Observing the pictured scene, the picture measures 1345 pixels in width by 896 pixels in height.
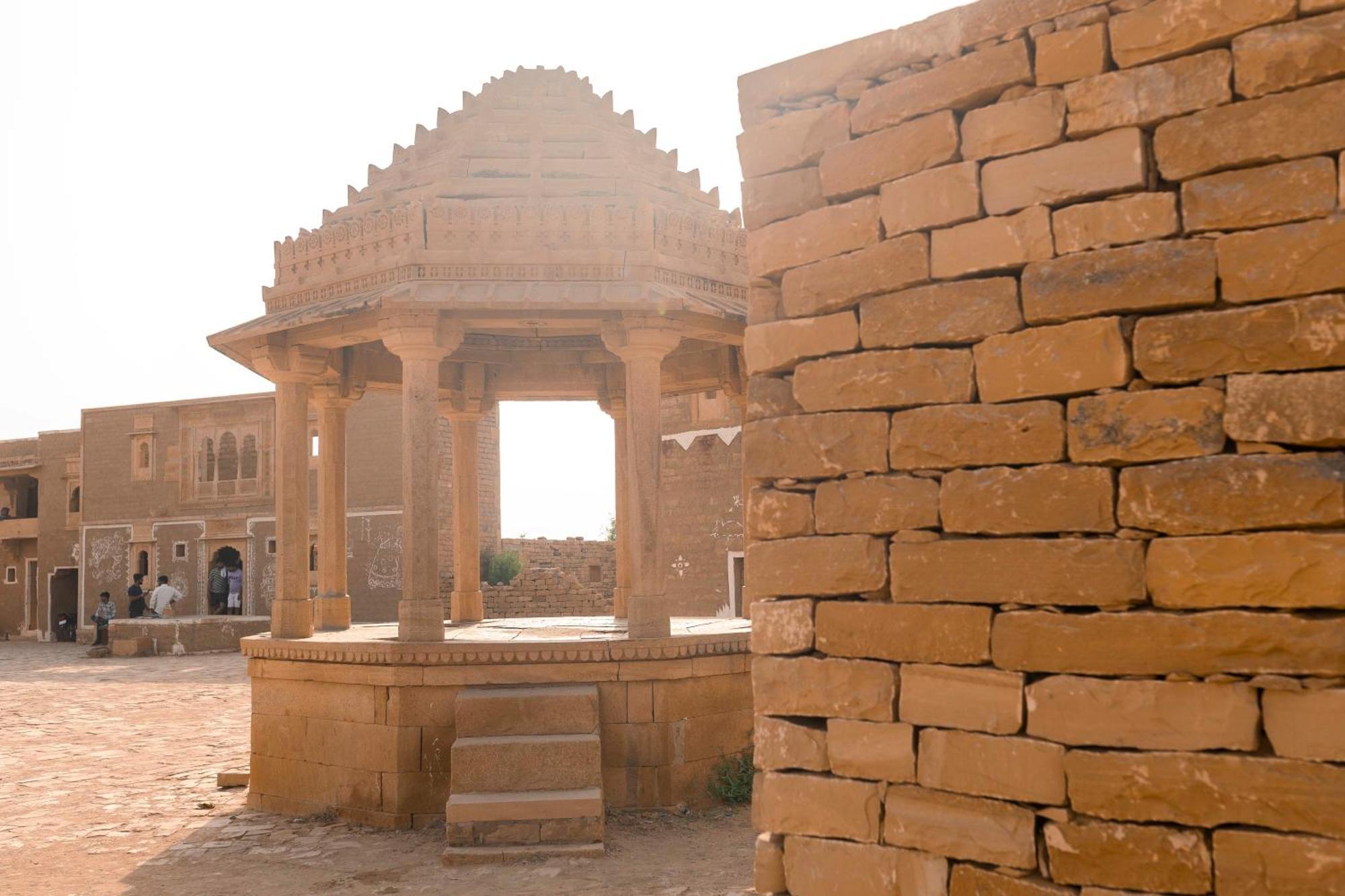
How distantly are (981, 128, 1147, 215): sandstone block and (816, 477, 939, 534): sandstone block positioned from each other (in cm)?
88

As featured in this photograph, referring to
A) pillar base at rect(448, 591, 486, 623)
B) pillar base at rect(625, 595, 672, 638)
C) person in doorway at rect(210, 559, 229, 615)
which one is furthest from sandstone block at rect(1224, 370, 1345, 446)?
person in doorway at rect(210, 559, 229, 615)

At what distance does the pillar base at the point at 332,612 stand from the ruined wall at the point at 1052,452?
7108 millimetres

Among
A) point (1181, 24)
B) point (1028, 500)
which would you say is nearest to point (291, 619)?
point (1028, 500)

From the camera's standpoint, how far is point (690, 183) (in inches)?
405

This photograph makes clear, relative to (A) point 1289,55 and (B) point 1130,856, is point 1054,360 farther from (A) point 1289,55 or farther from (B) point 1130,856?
(B) point 1130,856

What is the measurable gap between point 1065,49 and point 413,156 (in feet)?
25.3

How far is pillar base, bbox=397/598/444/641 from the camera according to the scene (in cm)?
834

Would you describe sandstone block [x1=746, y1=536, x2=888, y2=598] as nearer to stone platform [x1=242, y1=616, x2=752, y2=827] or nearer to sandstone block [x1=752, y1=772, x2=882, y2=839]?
sandstone block [x1=752, y1=772, x2=882, y2=839]

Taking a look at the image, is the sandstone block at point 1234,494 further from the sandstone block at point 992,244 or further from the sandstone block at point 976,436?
the sandstone block at point 992,244

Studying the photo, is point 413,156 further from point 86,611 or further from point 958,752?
point 86,611

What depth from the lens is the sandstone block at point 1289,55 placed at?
2955mm

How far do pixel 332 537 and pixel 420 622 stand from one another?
8.23 feet

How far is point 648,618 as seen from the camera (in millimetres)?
8461

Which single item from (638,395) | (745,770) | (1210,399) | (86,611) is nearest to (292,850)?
(745,770)
